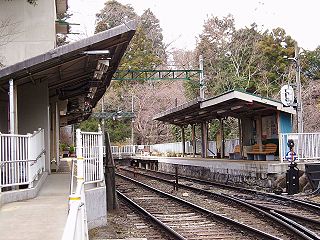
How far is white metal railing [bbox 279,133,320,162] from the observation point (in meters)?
19.3

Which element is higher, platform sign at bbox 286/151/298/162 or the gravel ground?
platform sign at bbox 286/151/298/162

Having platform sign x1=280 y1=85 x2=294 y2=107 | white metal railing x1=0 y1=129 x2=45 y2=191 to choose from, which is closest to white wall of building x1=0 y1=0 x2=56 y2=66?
white metal railing x1=0 y1=129 x2=45 y2=191

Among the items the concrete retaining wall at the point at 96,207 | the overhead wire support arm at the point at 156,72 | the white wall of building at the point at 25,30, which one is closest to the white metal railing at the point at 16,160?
the concrete retaining wall at the point at 96,207

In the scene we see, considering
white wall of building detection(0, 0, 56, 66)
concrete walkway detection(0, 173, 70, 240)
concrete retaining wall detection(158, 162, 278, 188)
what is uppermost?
white wall of building detection(0, 0, 56, 66)

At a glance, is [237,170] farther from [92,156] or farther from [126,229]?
[92,156]

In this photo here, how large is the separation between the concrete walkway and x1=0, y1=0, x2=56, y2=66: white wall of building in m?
6.01

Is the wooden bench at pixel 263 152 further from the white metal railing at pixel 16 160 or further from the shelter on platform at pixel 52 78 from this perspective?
the white metal railing at pixel 16 160

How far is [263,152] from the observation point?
74.1 ft

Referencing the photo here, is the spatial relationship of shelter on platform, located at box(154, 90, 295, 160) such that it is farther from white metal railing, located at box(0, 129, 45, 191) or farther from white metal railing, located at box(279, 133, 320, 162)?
white metal railing, located at box(0, 129, 45, 191)

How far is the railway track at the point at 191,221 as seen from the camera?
10.2 metres

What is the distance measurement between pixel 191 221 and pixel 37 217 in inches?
192

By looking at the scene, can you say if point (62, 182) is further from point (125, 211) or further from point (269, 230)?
point (269, 230)

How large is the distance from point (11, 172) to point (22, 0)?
7954 mm

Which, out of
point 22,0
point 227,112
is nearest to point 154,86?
point 227,112
